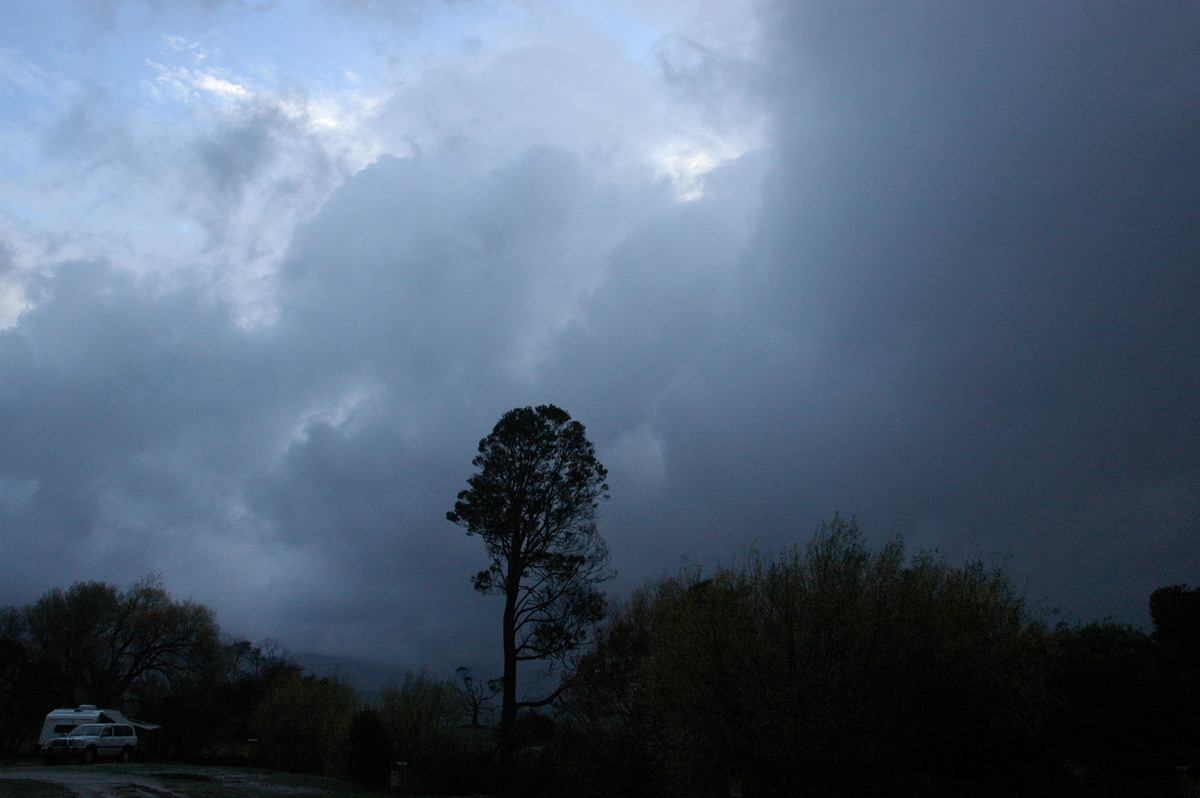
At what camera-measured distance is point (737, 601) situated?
71.7 feet

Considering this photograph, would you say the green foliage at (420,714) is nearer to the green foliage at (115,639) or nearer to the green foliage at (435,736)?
the green foliage at (435,736)

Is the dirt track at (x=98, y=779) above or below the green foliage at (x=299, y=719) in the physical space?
below

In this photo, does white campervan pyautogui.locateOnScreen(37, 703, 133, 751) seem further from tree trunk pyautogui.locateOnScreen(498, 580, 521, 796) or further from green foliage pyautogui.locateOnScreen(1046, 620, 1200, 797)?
green foliage pyautogui.locateOnScreen(1046, 620, 1200, 797)

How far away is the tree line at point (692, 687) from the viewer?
803 inches

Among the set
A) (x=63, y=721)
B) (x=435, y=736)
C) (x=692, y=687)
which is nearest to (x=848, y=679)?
(x=692, y=687)

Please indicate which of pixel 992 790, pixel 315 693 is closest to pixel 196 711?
pixel 315 693

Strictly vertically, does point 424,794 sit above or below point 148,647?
below

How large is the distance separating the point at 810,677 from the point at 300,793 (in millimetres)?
19887

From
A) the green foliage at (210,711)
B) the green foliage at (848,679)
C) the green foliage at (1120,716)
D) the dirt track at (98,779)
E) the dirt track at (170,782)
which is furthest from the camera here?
the green foliage at (210,711)

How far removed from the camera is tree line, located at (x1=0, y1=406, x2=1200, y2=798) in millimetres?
20406

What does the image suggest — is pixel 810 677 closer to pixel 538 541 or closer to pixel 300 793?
pixel 538 541

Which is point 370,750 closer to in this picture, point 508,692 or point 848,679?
point 508,692

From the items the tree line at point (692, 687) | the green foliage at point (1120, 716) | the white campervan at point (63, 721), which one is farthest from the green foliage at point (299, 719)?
the green foliage at point (1120, 716)

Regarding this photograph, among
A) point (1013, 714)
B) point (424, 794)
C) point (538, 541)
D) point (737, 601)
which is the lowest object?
point (424, 794)
